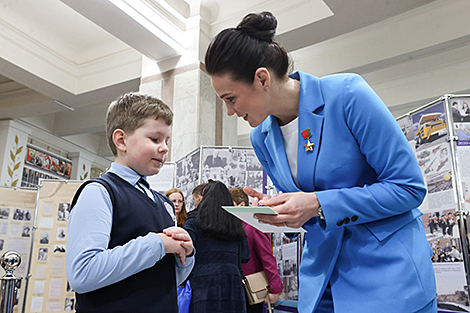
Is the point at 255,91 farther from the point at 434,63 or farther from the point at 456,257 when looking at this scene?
the point at 434,63

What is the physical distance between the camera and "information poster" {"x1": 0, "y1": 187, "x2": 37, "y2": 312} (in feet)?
22.9

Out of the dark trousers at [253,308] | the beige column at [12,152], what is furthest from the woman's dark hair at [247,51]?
the beige column at [12,152]

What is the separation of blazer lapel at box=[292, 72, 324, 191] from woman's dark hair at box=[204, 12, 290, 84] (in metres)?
0.16

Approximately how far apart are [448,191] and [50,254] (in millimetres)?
5678

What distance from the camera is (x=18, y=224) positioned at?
7160mm

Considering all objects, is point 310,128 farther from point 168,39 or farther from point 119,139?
point 168,39

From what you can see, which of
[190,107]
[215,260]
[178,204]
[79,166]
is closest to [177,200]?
[178,204]

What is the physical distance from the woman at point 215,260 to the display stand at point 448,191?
1776 millimetres

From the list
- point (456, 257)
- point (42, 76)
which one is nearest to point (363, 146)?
point (456, 257)

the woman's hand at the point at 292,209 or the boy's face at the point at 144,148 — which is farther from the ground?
the boy's face at the point at 144,148

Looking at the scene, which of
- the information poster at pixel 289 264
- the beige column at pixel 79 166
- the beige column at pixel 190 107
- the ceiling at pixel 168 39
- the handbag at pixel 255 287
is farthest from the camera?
the beige column at pixel 79 166

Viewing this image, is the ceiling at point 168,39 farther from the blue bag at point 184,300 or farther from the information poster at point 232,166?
the blue bag at point 184,300

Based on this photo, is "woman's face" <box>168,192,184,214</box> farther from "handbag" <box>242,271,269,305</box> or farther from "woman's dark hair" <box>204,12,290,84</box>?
"woman's dark hair" <box>204,12,290,84</box>

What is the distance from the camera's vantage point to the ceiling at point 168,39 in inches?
244
